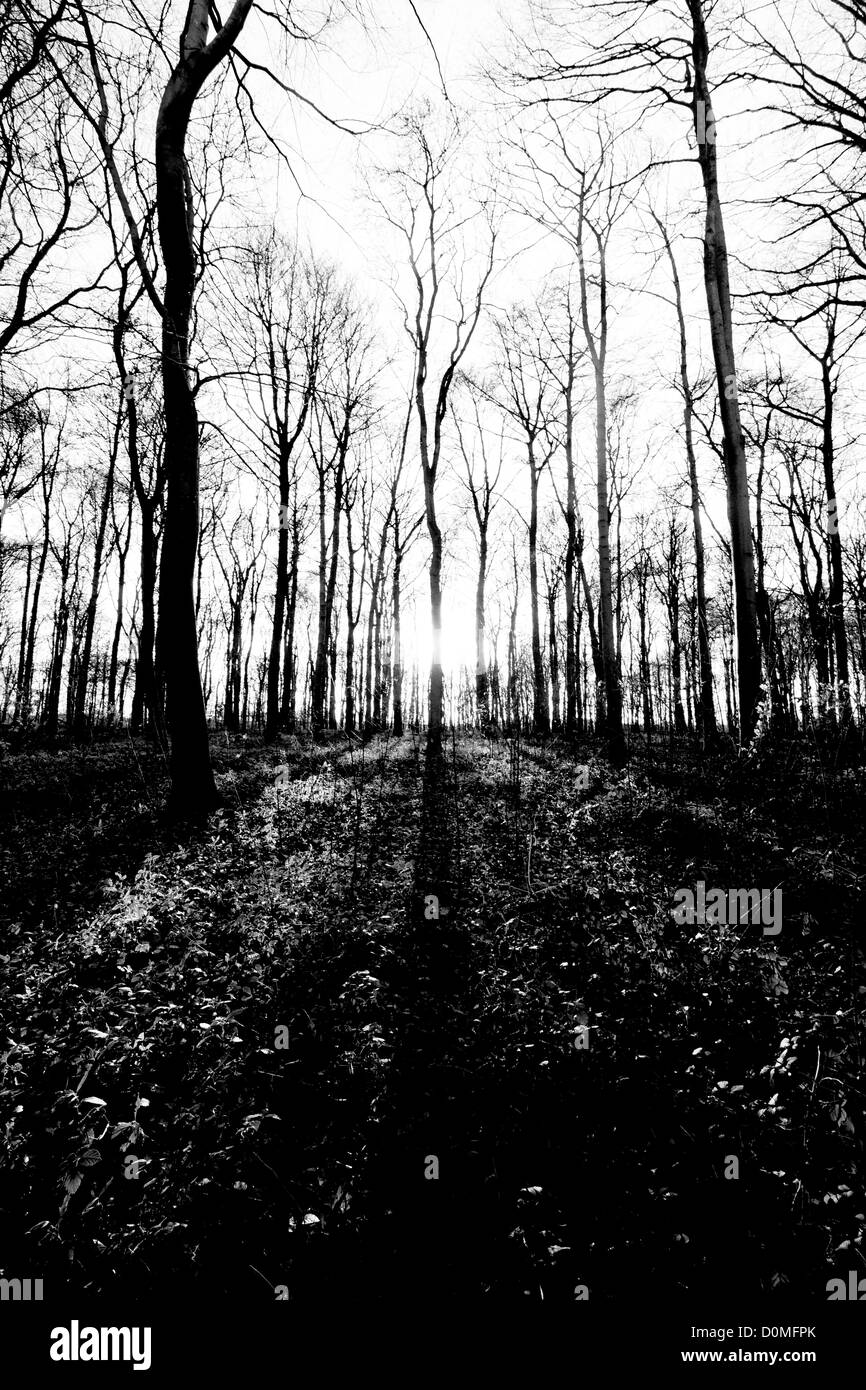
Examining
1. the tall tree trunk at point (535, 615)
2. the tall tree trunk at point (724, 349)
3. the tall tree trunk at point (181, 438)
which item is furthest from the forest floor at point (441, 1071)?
the tall tree trunk at point (535, 615)

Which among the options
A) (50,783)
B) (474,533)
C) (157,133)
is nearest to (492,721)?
(474,533)

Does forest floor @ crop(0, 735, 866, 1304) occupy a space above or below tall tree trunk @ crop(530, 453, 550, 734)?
below

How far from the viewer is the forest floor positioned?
237 cm

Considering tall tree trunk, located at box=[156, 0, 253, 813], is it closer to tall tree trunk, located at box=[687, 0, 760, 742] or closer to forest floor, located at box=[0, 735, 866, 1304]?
forest floor, located at box=[0, 735, 866, 1304]

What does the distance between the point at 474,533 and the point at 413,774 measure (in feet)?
48.6

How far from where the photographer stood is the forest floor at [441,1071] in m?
2.37

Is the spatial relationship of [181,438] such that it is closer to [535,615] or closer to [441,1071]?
[441,1071]

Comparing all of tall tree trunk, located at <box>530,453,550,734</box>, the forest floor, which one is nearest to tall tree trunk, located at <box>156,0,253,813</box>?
the forest floor

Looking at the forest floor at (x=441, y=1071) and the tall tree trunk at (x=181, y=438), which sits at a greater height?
the tall tree trunk at (x=181, y=438)

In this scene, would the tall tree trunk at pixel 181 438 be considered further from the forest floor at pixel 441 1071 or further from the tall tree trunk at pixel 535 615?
the tall tree trunk at pixel 535 615

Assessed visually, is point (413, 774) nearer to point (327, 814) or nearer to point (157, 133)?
point (327, 814)

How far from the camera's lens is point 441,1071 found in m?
3.37

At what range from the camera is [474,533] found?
23484mm
